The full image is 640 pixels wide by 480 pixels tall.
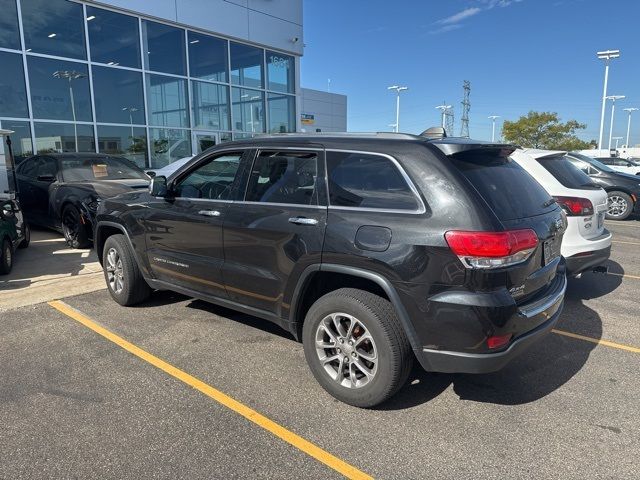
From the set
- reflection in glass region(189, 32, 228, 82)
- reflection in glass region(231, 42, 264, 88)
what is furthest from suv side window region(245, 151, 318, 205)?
reflection in glass region(231, 42, 264, 88)

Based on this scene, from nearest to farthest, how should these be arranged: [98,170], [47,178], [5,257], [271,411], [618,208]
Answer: [271,411] → [5,257] → [47,178] → [98,170] → [618,208]

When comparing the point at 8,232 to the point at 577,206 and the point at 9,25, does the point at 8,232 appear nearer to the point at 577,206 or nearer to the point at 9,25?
the point at 577,206

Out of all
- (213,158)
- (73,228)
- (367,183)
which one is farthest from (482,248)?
(73,228)

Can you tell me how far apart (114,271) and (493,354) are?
4.05 metres

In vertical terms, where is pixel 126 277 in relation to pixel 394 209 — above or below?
below

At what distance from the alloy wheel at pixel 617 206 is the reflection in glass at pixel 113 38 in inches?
585

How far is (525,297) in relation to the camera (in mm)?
2988

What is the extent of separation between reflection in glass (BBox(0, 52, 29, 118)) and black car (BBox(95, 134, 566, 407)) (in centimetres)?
1169

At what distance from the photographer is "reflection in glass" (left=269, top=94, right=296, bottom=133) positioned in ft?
69.4

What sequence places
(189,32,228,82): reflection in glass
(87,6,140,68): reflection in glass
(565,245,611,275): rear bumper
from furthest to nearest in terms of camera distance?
(189,32,228,82): reflection in glass < (87,6,140,68): reflection in glass < (565,245,611,275): rear bumper

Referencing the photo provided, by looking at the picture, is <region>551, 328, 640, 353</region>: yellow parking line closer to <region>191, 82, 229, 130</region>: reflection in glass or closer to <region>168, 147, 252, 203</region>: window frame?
<region>168, 147, 252, 203</region>: window frame

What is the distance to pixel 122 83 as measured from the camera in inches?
613

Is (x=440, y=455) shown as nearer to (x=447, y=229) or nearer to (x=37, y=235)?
(x=447, y=229)

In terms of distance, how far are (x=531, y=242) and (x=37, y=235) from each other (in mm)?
9531
